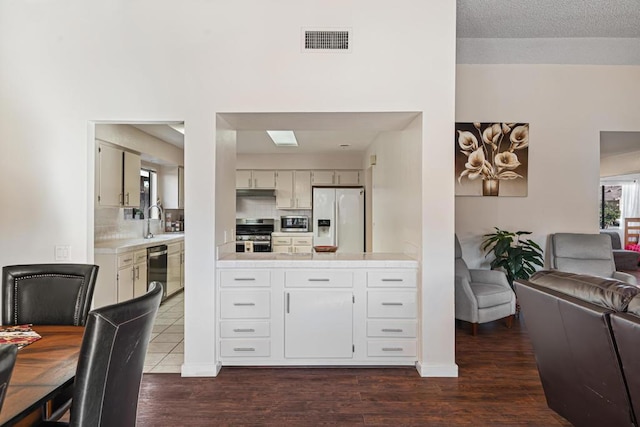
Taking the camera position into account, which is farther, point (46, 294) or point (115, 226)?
point (115, 226)

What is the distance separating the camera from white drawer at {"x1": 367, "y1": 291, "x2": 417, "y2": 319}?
3084mm

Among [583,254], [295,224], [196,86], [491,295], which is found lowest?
[491,295]

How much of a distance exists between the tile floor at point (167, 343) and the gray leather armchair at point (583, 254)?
4219 mm

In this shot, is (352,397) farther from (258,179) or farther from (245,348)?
(258,179)

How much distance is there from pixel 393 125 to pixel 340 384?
86.8 inches

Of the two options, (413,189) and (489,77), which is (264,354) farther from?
(489,77)

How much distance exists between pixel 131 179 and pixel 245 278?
8.72 ft

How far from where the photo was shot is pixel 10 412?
40.3 inches

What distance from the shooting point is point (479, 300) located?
152 inches

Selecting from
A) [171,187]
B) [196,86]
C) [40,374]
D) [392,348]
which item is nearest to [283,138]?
[171,187]

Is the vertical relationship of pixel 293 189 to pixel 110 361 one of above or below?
above

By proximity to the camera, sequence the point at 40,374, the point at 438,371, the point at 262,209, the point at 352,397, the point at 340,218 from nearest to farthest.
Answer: the point at 40,374 < the point at 352,397 < the point at 438,371 < the point at 340,218 < the point at 262,209

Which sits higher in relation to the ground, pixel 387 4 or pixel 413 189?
pixel 387 4

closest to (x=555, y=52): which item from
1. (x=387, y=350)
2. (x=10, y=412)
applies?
(x=387, y=350)
